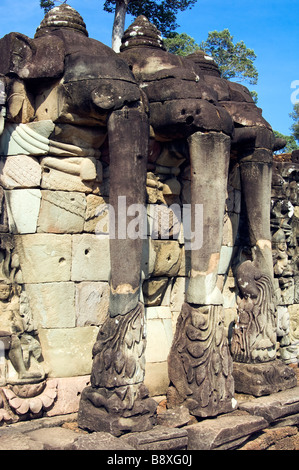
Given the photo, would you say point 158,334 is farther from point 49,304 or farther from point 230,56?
point 230,56

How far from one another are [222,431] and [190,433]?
0.92 ft

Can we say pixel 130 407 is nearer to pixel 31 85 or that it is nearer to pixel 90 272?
pixel 90 272

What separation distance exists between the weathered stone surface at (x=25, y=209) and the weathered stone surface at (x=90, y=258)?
44 centimetres

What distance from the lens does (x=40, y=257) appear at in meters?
5.23

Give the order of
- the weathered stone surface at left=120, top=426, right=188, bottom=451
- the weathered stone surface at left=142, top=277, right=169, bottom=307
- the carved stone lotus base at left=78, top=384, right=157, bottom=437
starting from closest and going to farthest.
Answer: the weathered stone surface at left=120, top=426, right=188, bottom=451 < the carved stone lotus base at left=78, top=384, right=157, bottom=437 < the weathered stone surface at left=142, top=277, right=169, bottom=307

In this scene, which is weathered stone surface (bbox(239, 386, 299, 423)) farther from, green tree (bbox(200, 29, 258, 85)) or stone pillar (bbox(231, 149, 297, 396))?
green tree (bbox(200, 29, 258, 85))

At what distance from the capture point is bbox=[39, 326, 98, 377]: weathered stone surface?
5.26 metres

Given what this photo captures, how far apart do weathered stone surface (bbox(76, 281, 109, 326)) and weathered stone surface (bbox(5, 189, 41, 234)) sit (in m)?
0.72

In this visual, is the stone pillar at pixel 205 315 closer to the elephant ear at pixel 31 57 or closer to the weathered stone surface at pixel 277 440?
the weathered stone surface at pixel 277 440

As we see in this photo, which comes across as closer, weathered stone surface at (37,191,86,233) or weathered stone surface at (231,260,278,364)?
weathered stone surface at (37,191,86,233)

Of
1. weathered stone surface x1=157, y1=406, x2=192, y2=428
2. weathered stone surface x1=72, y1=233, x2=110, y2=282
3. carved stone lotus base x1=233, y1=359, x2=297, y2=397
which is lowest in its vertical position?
weathered stone surface x1=157, y1=406, x2=192, y2=428

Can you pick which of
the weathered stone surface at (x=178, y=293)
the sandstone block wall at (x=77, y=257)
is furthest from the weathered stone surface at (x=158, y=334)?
the weathered stone surface at (x=178, y=293)

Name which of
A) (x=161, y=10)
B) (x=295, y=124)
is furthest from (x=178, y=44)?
(x=295, y=124)

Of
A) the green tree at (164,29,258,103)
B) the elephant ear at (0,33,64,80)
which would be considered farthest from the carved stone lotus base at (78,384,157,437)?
the green tree at (164,29,258,103)
